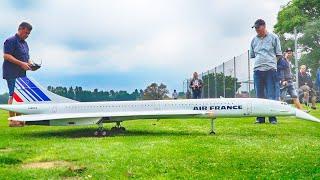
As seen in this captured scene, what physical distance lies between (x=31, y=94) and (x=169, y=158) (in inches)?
413

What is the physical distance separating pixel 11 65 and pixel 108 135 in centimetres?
549

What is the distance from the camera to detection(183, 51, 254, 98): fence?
1305 inches

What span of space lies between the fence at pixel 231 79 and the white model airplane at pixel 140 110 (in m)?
14.9

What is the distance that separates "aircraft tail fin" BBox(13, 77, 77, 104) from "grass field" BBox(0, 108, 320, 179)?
13.7 feet

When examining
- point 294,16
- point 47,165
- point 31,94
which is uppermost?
point 294,16

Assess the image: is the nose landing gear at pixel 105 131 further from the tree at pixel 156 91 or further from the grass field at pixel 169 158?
the tree at pixel 156 91

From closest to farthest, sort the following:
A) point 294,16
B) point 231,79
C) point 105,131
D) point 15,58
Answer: point 105,131
point 15,58
point 231,79
point 294,16

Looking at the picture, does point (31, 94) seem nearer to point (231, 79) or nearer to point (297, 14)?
point (231, 79)

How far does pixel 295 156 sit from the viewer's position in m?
10.4

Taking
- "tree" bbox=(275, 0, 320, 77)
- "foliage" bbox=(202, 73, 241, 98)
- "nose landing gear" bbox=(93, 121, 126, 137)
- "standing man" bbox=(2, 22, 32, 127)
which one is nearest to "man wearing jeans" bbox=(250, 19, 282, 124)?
"nose landing gear" bbox=(93, 121, 126, 137)

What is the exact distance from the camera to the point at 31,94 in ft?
63.8

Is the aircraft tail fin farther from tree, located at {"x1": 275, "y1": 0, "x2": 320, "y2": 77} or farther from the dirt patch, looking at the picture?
tree, located at {"x1": 275, "y1": 0, "x2": 320, "y2": 77}

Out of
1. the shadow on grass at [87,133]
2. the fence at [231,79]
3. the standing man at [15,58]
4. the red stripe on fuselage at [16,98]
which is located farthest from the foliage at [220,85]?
the red stripe on fuselage at [16,98]

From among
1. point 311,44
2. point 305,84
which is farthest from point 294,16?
point 305,84
